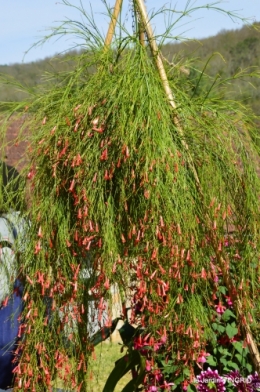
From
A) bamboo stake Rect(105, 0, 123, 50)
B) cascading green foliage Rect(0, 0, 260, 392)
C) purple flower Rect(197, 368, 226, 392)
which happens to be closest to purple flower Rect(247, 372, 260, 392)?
purple flower Rect(197, 368, 226, 392)

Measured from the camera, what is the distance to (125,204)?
1.37 metres

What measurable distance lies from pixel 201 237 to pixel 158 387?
58cm

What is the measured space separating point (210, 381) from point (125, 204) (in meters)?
0.81

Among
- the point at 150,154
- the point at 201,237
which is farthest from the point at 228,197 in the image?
the point at 150,154

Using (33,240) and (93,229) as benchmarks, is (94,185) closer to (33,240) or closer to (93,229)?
(93,229)

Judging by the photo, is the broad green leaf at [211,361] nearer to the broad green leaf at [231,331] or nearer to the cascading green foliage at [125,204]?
the broad green leaf at [231,331]

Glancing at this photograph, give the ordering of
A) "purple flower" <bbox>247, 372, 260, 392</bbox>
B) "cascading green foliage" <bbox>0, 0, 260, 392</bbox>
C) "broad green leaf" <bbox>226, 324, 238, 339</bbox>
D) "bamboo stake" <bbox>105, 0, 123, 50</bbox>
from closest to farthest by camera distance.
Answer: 1. "cascading green foliage" <bbox>0, 0, 260, 392</bbox>
2. "bamboo stake" <bbox>105, 0, 123, 50</bbox>
3. "purple flower" <bbox>247, 372, 260, 392</bbox>
4. "broad green leaf" <bbox>226, 324, 238, 339</bbox>

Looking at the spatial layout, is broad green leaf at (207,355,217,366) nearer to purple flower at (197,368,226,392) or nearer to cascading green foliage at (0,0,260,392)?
purple flower at (197,368,226,392)

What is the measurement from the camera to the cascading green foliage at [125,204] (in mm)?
1369

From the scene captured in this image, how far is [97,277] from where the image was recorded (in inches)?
57.8

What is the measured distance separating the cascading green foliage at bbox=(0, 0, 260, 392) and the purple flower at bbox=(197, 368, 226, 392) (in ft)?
1.07

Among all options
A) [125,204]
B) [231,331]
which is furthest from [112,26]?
[231,331]

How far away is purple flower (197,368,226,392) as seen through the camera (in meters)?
1.88

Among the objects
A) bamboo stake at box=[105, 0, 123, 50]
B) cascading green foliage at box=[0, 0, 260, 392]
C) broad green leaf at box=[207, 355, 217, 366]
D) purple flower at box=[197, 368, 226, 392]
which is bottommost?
purple flower at box=[197, 368, 226, 392]
